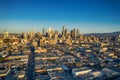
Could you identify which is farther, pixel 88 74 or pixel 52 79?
pixel 88 74

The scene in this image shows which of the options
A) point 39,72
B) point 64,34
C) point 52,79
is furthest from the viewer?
point 64,34

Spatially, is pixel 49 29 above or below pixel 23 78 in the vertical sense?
above

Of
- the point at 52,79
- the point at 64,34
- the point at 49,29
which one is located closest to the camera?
the point at 52,79

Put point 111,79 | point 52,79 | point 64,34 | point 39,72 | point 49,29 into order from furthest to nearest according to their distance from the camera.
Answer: point 49,29 → point 64,34 → point 39,72 → point 111,79 → point 52,79

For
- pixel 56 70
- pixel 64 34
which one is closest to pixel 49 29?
pixel 64 34

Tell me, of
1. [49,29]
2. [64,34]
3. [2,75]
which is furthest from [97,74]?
[49,29]

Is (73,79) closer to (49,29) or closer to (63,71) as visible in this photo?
(63,71)

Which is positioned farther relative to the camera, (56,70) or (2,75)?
(56,70)

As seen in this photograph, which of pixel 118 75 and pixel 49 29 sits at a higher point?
pixel 49 29

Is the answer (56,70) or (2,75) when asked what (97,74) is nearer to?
(56,70)
